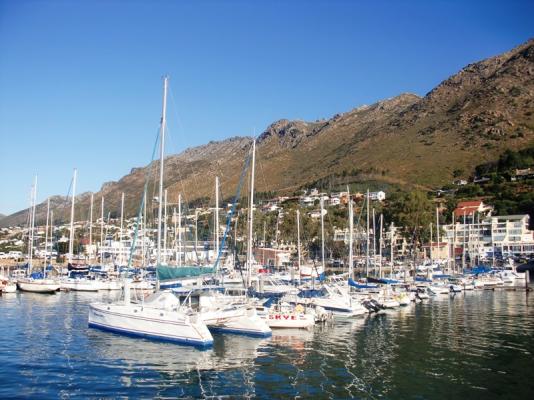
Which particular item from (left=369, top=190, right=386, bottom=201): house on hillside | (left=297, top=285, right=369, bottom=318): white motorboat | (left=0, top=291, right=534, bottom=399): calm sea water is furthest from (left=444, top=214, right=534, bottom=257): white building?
(left=0, top=291, right=534, bottom=399): calm sea water

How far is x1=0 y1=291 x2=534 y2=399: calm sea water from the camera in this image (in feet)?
68.7

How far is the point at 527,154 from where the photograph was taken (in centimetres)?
16500

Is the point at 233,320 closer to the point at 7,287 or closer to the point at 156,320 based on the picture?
the point at 156,320

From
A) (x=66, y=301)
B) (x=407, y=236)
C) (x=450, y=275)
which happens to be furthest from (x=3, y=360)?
(x=407, y=236)

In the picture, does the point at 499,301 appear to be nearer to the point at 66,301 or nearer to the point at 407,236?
the point at 66,301

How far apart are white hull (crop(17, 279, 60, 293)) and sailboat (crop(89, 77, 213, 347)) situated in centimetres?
2839

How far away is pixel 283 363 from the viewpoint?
2566cm

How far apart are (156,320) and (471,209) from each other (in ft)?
412

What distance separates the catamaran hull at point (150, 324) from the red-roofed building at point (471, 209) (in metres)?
119

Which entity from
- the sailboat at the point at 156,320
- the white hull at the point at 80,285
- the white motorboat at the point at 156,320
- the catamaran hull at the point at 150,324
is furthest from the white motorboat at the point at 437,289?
the catamaran hull at the point at 150,324

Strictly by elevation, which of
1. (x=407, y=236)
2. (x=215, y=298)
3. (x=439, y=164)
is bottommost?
(x=215, y=298)

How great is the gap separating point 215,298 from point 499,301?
3658 cm

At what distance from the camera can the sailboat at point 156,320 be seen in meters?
28.2

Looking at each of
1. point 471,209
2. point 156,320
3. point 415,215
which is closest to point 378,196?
point 471,209
